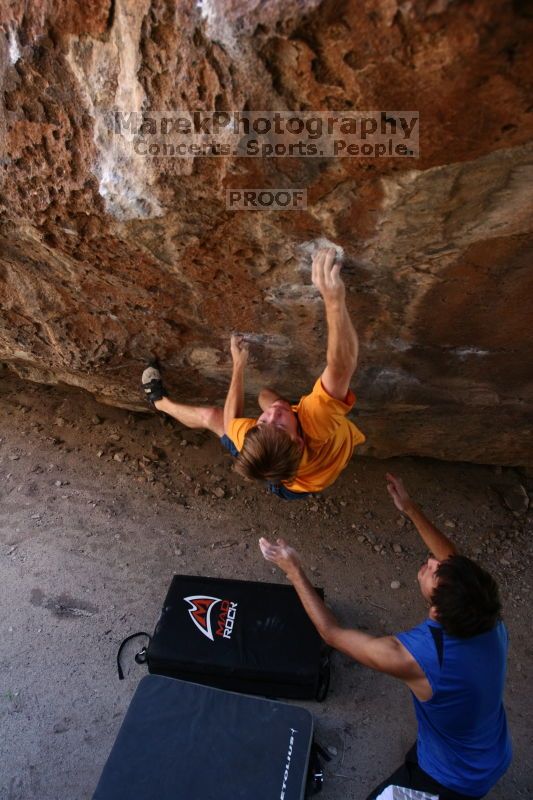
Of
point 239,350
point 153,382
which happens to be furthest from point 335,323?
point 153,382

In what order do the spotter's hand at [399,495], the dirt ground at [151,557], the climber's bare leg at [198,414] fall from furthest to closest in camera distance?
the climber's bare leg at [198,414] < the dirt ground at [151,557] < the spotter's hand at [399,495]

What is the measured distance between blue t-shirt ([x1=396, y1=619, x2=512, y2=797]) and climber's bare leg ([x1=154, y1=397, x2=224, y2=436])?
140 centimetres

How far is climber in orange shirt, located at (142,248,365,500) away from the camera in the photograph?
2.16 metres

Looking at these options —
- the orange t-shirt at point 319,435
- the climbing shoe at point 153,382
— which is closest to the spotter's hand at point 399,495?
the orange t-shirt at point 319,435

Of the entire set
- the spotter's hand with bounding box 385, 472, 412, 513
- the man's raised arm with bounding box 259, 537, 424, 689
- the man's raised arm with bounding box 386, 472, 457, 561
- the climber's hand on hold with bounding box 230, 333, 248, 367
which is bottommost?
the man's raised arm with bounding box 259, 537, 424, 689

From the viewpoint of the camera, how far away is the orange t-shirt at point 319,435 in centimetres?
238

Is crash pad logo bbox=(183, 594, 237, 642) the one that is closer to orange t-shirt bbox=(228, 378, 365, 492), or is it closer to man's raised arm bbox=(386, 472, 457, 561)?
orange t-shirt bbox=(228, 378, 365, 492)

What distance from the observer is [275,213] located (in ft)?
6.86

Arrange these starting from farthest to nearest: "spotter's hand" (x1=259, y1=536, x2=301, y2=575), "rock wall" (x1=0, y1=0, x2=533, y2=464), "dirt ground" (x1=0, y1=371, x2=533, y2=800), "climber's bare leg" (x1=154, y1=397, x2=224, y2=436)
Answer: "climber's bare leg" (x1=154, y1=397, x2=224, y2=436) → "dirt ground" (x1=0, y1=371, x2=533, y2=800) → "spotter's hand" (x1=259, y1=536, x2=301, y2=575) → "rock wall" (x1=0, y1=0, x2=533, y2=464)

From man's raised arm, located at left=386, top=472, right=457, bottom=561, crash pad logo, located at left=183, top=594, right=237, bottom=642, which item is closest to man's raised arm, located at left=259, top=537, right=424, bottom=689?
man's raised arm, located at left=386, top=472, right=457, bottom=561

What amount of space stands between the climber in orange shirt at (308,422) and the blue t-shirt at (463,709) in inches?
32.2

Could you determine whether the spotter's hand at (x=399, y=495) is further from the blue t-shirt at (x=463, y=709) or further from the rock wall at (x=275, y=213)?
the blue t-shirt at (x=463, y=709)

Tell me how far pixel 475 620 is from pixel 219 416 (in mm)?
1595

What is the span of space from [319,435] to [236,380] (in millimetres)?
517
